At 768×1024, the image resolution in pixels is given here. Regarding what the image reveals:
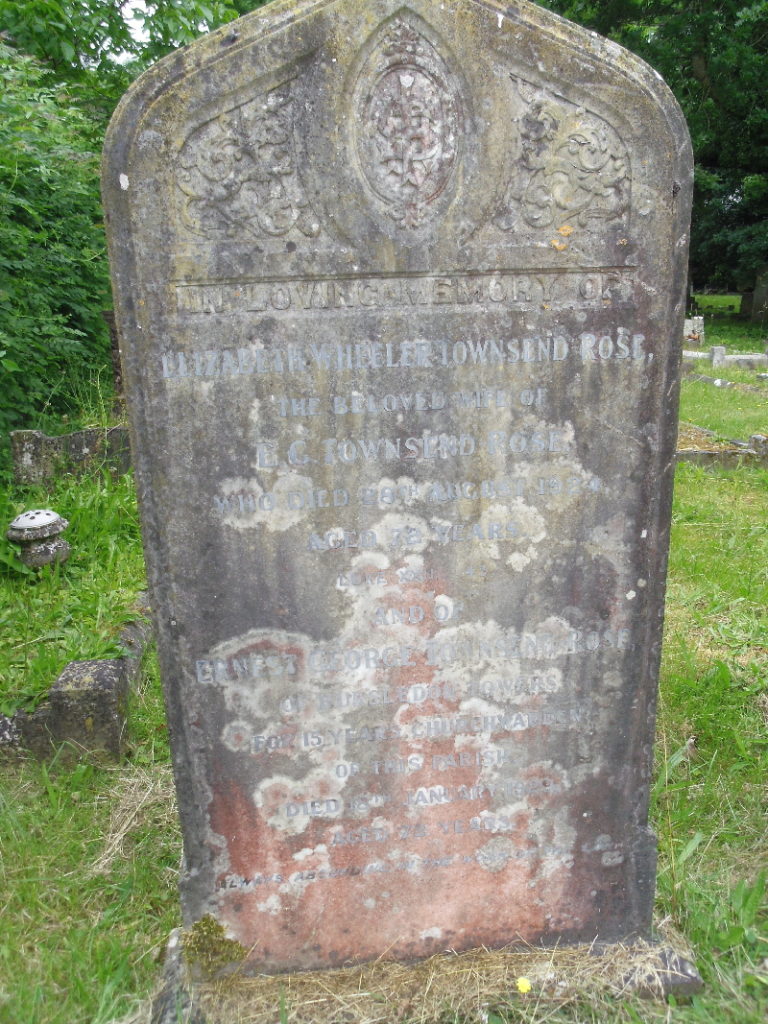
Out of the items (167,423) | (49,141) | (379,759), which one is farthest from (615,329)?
(49,141)

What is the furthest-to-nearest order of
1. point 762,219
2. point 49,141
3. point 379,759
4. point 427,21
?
point 762,219
point 49,141
point 379,759
point 427,21

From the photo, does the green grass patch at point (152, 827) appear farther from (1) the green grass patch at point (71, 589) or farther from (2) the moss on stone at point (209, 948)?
(2) the moss on stone at point (209, 948)

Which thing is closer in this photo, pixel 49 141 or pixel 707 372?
pixel 49 141

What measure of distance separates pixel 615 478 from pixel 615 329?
1.31ft

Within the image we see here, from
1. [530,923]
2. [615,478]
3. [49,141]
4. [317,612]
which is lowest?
[530,923]

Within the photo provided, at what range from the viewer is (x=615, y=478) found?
85.0 inches

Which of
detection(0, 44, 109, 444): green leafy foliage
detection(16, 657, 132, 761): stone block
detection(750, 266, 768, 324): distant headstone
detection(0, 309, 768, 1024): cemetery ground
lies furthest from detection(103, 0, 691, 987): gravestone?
detection(750, 266, 768, 324): distant headstone

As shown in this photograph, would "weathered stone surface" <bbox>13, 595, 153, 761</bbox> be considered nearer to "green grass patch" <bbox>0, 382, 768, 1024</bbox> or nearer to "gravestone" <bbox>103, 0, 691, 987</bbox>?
"green grass patch" <bbox>0, 382, 768, 1024</bbox>

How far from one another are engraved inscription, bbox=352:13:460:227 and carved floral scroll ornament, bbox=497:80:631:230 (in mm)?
176

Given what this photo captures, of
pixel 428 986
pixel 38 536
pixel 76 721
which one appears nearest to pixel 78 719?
pixel 76 721

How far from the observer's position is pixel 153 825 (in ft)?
9.80

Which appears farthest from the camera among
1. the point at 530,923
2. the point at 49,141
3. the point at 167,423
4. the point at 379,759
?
the point at 49,141

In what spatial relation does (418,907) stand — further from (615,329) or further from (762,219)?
(762,219)

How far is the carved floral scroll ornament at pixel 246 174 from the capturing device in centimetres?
182
